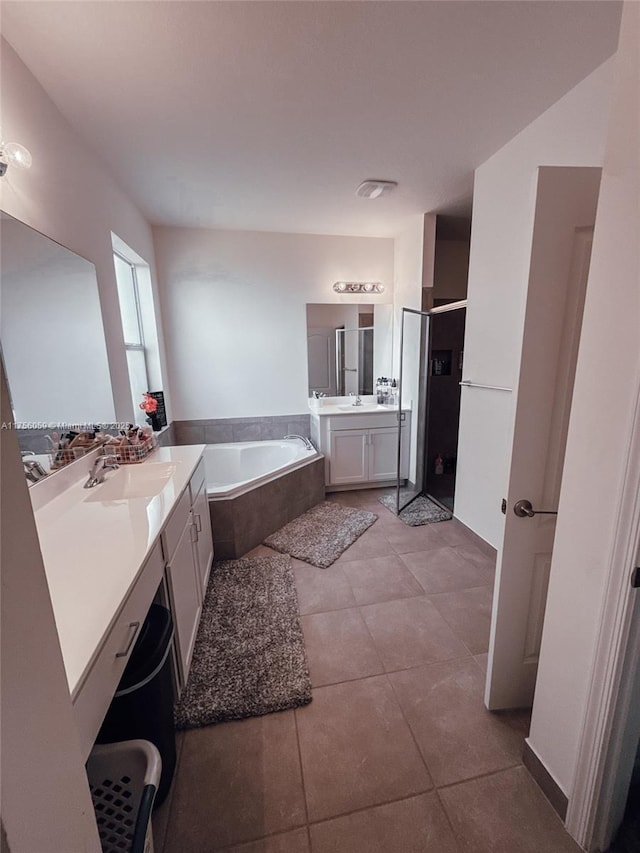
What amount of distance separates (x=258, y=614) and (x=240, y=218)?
3051mm

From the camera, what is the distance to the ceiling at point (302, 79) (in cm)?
123

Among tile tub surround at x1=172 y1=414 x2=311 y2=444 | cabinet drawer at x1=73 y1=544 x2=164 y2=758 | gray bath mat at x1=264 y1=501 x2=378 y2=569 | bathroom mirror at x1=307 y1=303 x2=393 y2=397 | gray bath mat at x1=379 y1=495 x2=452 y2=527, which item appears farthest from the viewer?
bathroom mirror at x1=307 y1=303 x2=393 y2=397

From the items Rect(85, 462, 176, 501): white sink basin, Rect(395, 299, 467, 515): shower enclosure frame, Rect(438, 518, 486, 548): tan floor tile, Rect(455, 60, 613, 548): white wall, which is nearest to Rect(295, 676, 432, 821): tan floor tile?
Rect(455, 60, 613, 548): white wall

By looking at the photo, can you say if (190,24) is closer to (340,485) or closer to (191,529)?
(191,529)

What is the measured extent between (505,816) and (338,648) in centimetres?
81

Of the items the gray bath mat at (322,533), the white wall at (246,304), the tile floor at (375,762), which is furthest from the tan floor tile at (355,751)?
the white wall at (246,304)

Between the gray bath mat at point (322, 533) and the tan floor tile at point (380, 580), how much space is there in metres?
0.19

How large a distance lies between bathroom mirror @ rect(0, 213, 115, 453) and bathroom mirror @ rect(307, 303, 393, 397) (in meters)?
2.15

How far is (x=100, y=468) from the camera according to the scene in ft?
5.95

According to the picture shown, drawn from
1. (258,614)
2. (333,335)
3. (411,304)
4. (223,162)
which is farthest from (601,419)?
(333,335)

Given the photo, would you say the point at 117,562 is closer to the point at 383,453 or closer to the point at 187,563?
the point at 187,563

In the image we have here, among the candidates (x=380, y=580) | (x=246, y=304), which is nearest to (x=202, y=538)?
(x=380, y=580)

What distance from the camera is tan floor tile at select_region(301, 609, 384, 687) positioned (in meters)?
1.60

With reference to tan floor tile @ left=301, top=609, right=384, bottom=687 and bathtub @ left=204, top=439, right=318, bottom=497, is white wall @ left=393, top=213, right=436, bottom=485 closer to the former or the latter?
bathtub @ left=204, top=439, right=318, bottom=497
